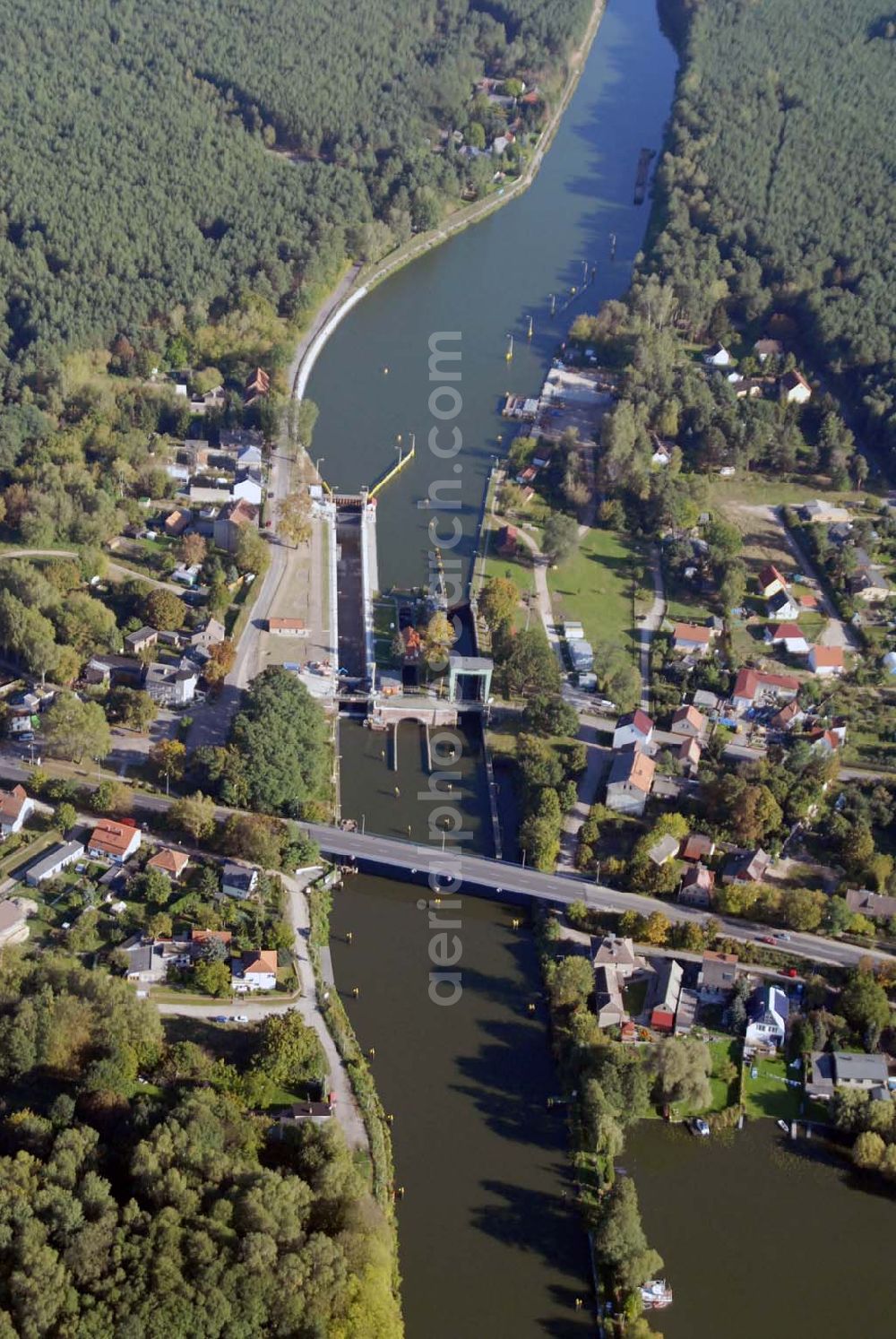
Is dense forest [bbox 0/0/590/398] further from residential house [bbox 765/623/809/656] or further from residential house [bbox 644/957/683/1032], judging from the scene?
residential house [bbox 644/957/683/1032]

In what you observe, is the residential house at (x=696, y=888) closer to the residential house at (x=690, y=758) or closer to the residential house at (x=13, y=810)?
the residential house at (x=690, y=758)

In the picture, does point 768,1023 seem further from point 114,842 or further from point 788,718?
point 114,842

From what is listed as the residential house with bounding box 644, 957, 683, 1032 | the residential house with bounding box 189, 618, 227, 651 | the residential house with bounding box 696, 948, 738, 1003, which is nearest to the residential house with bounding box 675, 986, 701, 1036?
the residential house with bounding box 644, 957, 683, 1032

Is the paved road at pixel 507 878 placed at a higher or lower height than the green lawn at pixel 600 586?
lower

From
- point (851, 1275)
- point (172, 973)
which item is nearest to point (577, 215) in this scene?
point (172, 973)

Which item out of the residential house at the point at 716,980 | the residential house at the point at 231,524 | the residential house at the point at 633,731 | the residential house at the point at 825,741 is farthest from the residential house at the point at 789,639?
the residential house at the point at 231,524

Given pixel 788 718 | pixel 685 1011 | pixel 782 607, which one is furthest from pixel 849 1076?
pixel 782 607
